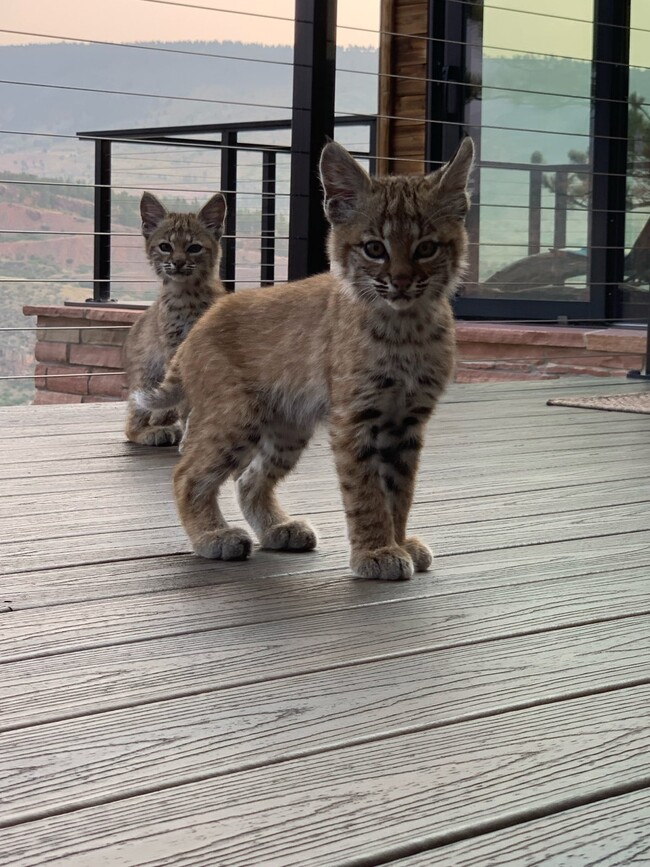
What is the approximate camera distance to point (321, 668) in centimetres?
161

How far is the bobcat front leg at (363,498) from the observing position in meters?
2.13

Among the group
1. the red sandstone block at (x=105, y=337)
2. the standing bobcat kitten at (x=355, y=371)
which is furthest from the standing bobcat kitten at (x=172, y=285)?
the red sandstone block at (x=105, y=337)

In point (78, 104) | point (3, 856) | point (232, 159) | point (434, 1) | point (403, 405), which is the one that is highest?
point (434, 1)

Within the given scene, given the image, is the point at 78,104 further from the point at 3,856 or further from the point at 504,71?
the point at 3,856

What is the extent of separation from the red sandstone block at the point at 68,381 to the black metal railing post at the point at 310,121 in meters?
2.39

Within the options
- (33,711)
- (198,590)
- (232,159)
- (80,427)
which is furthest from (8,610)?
(232,159)

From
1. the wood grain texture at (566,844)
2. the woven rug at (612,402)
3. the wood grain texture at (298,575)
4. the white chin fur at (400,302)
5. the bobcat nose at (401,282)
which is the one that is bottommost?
the wood grain texture at (566,844)

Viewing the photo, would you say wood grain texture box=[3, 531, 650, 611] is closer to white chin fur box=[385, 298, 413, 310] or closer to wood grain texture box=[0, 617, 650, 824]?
wood grain texture box=[0, 617, 650, 824]

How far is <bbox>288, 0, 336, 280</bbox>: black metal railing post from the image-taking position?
149 inches

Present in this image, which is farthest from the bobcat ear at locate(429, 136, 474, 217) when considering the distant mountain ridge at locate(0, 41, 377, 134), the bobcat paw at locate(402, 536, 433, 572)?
the distant mountain ridge at locate(0, 41, 377, 134)

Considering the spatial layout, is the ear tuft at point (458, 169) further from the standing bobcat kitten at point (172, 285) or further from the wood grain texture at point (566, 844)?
the standing bobcat kitten at point (172, 285)

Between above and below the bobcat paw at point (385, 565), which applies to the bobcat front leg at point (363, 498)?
above

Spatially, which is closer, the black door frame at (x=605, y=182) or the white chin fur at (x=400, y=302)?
the white chin fur at (x=400, y=302)

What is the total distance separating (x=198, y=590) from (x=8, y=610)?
1.03 ft
